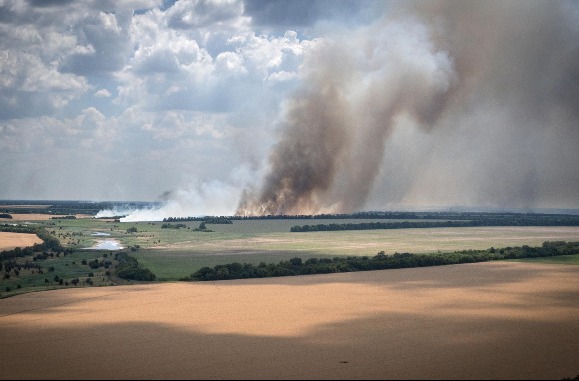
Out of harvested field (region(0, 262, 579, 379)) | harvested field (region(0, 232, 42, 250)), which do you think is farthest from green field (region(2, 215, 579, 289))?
harvested field (region(0, 262, 579, 379))

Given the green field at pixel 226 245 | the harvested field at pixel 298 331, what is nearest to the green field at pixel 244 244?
the green field at pixel 226 245

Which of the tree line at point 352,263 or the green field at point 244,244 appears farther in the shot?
the green field at point 244,244

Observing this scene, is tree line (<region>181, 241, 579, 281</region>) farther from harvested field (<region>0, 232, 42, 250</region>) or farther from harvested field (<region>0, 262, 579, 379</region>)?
harvested field (<region>0, 232, 42, 250</region>)

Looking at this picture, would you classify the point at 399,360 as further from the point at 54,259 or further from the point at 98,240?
the point at 98,240

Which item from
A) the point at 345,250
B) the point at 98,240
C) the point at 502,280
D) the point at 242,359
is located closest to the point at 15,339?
the point at 242,359

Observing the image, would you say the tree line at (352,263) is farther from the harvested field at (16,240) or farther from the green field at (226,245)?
the harvested field at (16,240)

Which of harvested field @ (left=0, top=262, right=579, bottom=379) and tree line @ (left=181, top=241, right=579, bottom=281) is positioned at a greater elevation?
tree line @ (left=181, top=241, right=579, bottom=281)
